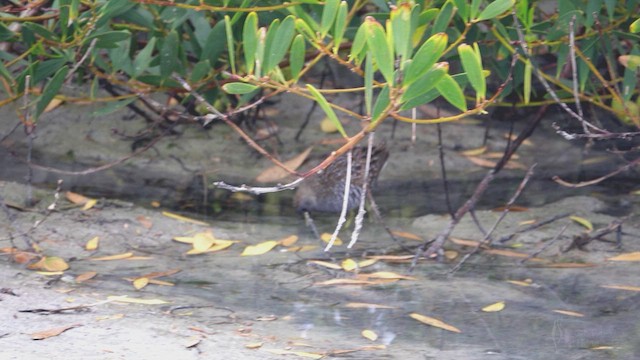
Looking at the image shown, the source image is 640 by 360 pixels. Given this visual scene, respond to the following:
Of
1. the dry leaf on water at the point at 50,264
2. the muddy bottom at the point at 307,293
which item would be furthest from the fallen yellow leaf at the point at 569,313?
the dry leaf on water at the point at 50,264

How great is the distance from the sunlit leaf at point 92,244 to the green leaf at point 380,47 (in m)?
2.33

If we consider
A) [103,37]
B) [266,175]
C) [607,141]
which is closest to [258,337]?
[103,37]

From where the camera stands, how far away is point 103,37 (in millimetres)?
4195

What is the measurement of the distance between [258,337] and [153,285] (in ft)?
2.55

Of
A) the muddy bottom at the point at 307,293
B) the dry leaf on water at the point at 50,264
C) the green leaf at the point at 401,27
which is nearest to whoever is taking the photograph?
the green leaf at the point at 401,27

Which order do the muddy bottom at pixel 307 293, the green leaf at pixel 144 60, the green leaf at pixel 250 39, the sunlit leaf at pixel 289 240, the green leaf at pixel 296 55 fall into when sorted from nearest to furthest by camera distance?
the green leaf at pixel 250 39, the green leaf at pixel 296 55, the muddy bottom at pixel 307 293, the green leaf at pixel 144 60, the sunlit leaf at pixel 289 240

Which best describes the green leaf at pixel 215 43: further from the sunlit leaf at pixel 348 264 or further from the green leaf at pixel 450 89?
the green leaf at pixel 450 89

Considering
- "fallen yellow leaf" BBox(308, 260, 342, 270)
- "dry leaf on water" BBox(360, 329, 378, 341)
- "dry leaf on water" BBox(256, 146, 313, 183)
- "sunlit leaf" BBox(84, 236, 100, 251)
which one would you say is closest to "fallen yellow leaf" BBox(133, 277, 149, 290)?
"sunlit leaf" BBox(84, 236, 100, 251)

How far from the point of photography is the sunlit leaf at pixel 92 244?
4.65 metres

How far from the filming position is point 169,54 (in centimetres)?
464

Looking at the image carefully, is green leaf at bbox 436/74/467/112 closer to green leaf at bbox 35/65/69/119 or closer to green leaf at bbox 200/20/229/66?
green leaf at bbox 200/20/229/66

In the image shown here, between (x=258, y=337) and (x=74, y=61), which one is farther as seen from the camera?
(x=74, y=61)

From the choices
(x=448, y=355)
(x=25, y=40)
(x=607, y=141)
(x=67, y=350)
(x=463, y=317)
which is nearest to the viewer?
→ (x=67, y=350)

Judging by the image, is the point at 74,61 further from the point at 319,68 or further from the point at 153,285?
the point at 319,68
